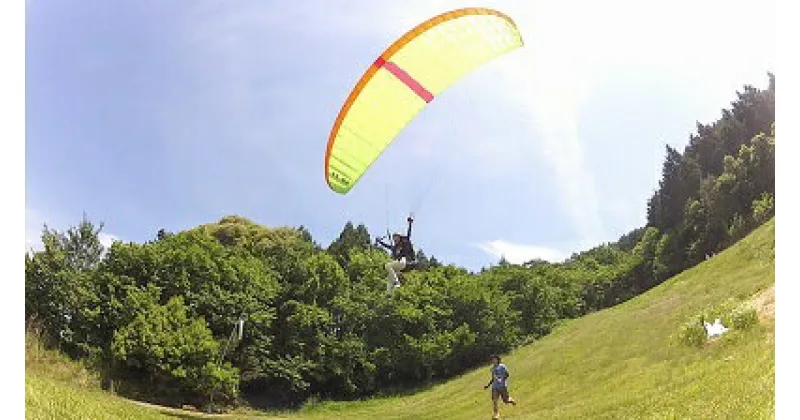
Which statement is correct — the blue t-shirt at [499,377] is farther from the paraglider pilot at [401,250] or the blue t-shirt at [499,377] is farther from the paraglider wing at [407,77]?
the paraglider wing at [407,77]

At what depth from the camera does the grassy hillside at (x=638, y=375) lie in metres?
9.92

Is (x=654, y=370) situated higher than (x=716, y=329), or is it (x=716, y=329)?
(x=716, y=329)

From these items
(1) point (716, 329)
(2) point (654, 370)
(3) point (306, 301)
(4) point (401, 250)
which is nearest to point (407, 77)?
(4) point (401, 250)

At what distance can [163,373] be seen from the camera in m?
29.9

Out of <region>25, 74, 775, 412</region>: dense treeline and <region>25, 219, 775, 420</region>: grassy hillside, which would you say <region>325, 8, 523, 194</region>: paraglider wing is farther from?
<region>25, 74, 775, 412</region>: dense treeline

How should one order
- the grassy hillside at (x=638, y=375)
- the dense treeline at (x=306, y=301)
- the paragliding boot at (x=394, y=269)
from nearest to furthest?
the grassy hillside at (x=638, y=375)
the paragliding boot at (x=394, y=269)
the dense treeline at (x=306, y=301)

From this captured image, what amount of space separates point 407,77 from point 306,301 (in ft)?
94.4

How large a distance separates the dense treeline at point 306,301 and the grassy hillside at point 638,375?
3.22 metres

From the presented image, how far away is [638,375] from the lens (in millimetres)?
16938

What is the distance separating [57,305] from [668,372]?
2573 cm

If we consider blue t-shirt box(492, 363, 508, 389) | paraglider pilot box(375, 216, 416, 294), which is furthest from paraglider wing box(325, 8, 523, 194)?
blue t-shirt box(492, 363, 508, 389)

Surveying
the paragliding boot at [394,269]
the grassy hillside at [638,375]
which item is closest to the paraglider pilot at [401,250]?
the paragliding boot at [394,269]

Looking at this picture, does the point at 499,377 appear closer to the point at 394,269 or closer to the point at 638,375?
the point at 394,269
